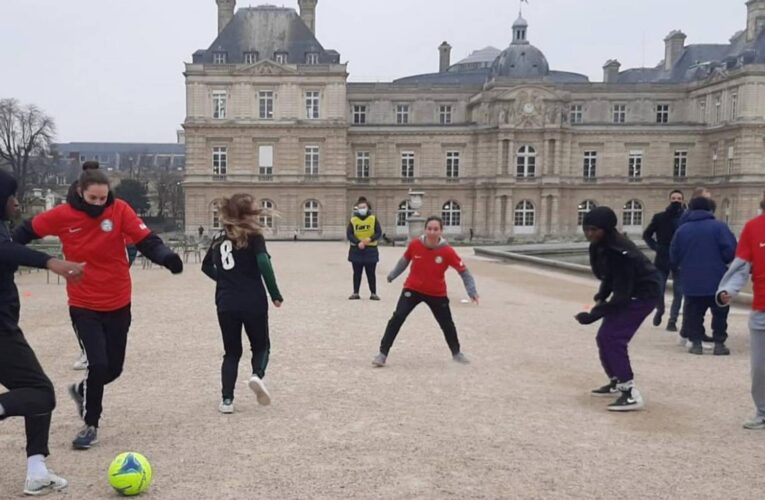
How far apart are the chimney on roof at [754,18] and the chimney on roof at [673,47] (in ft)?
30.4

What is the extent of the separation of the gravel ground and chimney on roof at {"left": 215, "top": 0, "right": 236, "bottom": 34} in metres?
49.2

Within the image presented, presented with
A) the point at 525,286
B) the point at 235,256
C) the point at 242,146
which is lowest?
the point at 525,286

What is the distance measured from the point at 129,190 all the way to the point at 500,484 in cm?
7034

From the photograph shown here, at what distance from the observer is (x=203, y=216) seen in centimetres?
5281

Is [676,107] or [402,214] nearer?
[402,214]

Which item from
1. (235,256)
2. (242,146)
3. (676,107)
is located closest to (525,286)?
(235,256)

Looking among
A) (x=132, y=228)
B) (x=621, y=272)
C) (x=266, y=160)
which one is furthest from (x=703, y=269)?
(x=266, y=160)

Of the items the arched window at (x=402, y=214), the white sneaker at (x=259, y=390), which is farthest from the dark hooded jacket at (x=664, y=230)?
the arched window at (x=402, y=214)

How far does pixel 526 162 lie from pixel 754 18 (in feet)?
72.4

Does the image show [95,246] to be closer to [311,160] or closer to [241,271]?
[241,271]

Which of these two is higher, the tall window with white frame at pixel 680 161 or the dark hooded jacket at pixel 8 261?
the tall window with white frame at pixel 680 161

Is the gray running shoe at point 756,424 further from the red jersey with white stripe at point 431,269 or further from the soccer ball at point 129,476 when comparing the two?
the soccer ball at point 129,476

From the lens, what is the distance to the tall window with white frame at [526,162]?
178 ft

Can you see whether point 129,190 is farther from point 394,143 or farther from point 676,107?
point 676,107
